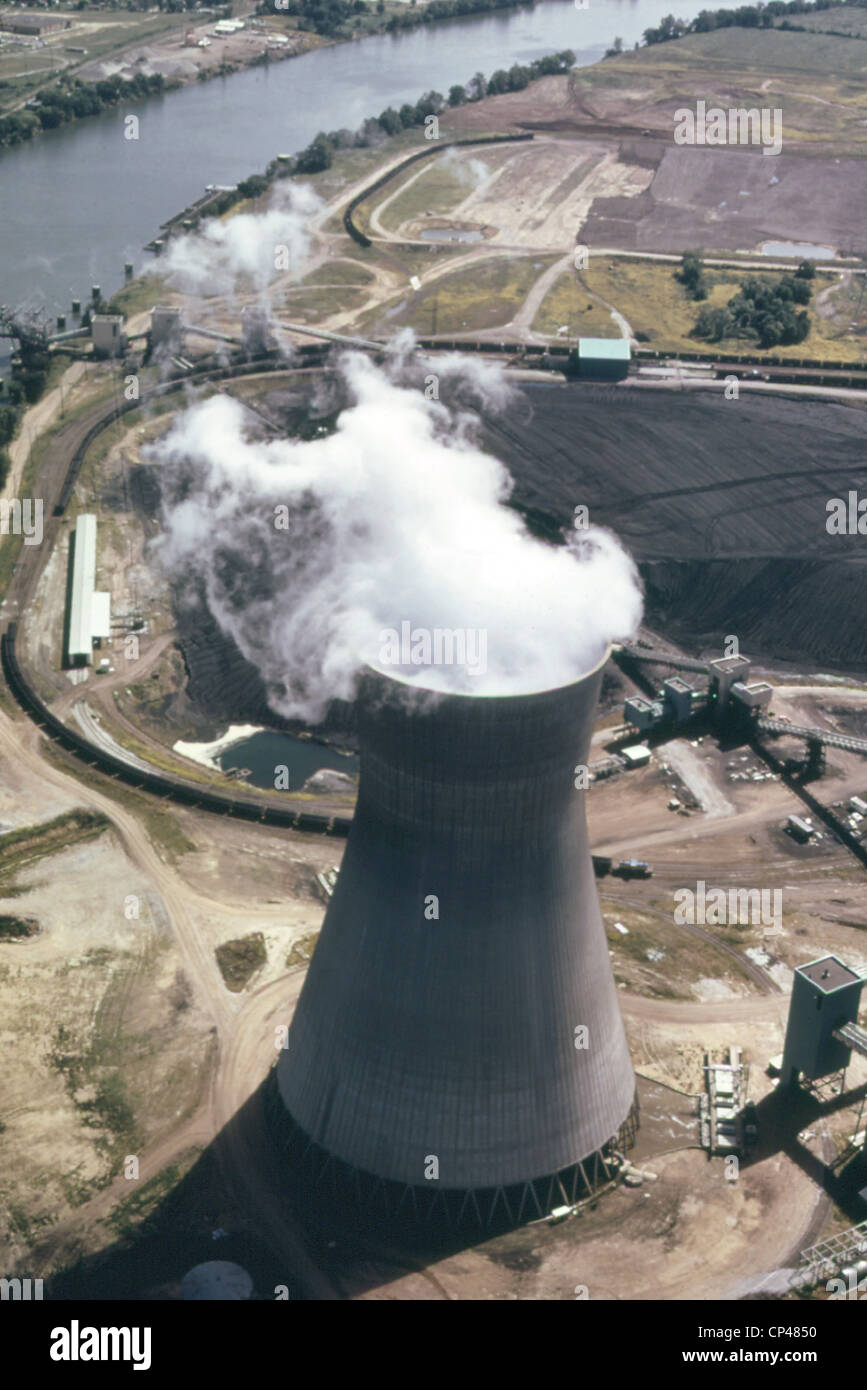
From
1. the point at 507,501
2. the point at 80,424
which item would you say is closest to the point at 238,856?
the point at 507,501

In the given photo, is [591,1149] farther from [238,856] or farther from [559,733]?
[238,856]

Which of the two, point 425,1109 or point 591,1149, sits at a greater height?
point 425,1109

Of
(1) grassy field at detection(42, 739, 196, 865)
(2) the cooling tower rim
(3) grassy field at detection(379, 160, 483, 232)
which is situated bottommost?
(1) grassy field at detection(42, 739, 196, 865)

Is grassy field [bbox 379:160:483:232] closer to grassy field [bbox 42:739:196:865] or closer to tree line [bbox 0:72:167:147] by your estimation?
tree line [bbox 0:72:167:147]

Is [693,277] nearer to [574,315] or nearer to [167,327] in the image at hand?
[574,315]

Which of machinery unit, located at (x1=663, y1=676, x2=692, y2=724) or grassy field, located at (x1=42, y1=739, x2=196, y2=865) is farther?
machinery unit, located at (x1=663, y1=676, x2=692, y2=724)

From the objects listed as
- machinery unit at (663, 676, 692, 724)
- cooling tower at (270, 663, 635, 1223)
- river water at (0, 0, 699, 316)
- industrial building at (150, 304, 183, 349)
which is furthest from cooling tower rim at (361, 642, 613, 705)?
river water at (0, 0, 699, 316)

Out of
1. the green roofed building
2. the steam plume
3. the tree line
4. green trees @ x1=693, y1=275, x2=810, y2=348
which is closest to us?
the steam plume
